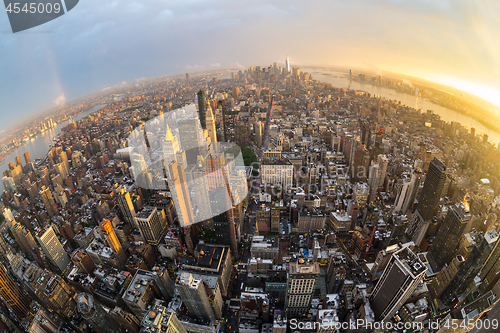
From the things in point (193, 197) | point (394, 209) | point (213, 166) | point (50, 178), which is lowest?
point (50, 178)

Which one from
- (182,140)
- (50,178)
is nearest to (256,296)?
(182,140)

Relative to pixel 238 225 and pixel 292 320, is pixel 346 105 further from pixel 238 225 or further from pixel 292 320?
pixel 292 320

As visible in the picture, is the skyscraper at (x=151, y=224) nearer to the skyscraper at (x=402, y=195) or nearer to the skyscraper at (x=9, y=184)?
the skyscraper at (x=9, y=184)

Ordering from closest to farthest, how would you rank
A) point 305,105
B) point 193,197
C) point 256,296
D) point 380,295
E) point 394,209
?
point 380,295
point 256,296
point 193,197
point 394,209
point 305,105

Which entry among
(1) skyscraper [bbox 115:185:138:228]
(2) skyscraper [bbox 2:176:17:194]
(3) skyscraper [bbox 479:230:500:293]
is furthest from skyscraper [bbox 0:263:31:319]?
(3) skyscraper [bbox 479:230:500:293]

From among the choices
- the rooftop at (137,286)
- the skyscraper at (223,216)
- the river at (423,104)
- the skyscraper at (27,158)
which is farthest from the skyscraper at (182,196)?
the skyscraper at (27,158)

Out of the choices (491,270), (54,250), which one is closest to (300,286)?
(491,270)
